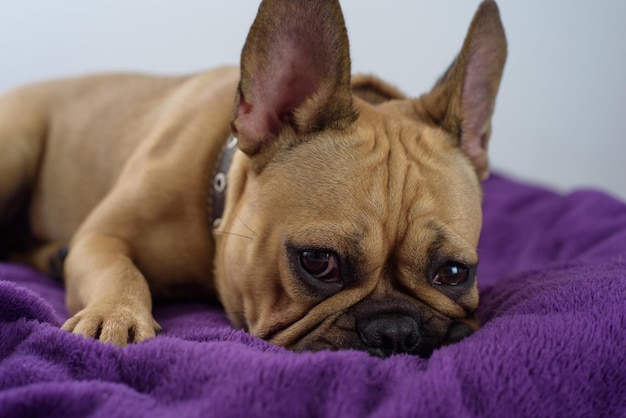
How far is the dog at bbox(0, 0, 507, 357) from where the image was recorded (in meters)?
1.57

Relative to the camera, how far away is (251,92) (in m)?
1.79

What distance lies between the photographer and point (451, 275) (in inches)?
66.9

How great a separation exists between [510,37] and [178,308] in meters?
2.97

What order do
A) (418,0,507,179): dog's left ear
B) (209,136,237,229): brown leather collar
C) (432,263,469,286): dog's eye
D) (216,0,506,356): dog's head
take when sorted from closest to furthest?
(216,0,506,356): dog's head → (432,263,469,286): dog's eye → (418,0,507,179): dog's left ear → (209,136,237,229): brown leather collar

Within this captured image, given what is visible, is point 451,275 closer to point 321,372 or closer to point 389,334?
point 389,334

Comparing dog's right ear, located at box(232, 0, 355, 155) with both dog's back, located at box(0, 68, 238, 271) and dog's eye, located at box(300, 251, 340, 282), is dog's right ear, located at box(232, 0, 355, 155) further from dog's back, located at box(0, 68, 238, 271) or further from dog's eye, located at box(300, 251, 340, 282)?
dog's back, located at box(0, 68, 238, 271)

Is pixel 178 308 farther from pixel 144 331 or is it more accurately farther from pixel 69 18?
pixel 69 18

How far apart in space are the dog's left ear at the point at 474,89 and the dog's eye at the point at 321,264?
2.17 ft

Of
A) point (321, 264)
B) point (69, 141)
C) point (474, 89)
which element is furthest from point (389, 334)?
point (69, 141)

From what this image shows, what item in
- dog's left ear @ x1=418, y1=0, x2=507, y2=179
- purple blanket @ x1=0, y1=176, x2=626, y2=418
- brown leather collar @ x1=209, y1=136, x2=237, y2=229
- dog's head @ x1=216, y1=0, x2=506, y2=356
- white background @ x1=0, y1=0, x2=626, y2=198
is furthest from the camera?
white background @ x1=0, y1=0, x2=626, y2=198

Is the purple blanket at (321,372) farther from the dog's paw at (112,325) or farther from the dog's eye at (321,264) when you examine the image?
the dog's eye at (321,264)

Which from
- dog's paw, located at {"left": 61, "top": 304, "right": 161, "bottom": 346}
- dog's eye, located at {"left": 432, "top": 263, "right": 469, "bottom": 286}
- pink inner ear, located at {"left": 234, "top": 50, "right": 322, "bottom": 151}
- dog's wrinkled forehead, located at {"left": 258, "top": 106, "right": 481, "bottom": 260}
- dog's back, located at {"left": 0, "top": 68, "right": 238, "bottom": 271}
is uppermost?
pink inner ear, located at {"left": 234, "top": 50, "right": 322, "bottom": 151}

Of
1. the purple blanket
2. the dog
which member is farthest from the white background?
the purple blanket

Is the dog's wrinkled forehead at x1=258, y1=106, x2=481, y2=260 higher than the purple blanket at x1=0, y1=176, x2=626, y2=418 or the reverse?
higher
